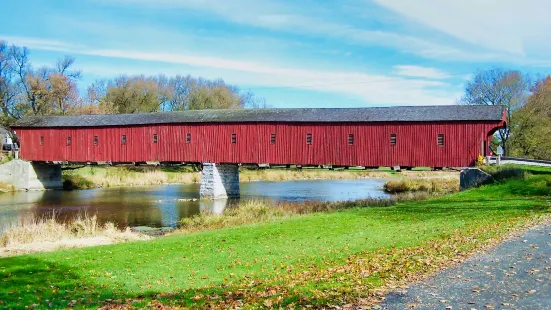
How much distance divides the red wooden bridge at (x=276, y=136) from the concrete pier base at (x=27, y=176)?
36.7 inches

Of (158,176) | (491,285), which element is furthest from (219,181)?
(491,285)

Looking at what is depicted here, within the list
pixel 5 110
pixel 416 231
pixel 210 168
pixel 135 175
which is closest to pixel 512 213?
pixel 416 231

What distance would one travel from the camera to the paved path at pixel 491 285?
6.97 metres

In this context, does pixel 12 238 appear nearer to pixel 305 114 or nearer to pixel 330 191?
pixel 305 114

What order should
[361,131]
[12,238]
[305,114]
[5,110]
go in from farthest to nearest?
1. [5,110]
2. [305,114]
3. [361,131]
4. [12,238]

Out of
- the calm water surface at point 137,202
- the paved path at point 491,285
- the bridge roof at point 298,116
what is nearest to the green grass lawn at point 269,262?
the paved path at point 491,285

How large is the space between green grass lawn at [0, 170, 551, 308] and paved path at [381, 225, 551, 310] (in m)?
0.55

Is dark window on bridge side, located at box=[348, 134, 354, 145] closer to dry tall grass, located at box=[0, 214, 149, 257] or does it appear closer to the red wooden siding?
the red wooden siding

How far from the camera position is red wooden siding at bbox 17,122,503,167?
94.7 ft

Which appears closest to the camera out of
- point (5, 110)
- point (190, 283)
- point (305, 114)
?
point (190, 283)

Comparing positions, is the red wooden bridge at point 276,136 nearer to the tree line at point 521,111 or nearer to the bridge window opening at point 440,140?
the bridge window opening at point 440,140

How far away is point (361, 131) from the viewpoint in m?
30.8

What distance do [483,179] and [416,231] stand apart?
1288 cm

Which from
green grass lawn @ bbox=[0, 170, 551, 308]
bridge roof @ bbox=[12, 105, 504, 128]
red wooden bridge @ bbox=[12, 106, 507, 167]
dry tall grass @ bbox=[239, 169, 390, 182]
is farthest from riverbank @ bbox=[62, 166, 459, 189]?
green grass lawn @ bbox=[0, 170, 551, 308]
